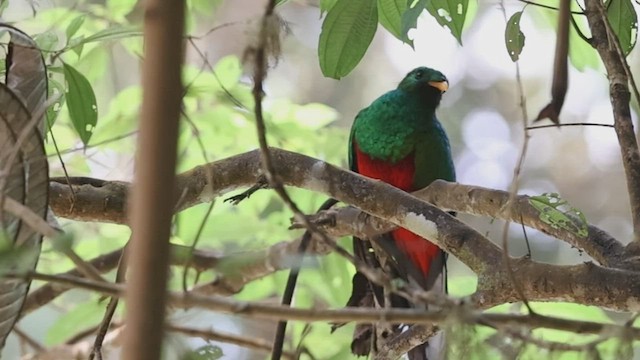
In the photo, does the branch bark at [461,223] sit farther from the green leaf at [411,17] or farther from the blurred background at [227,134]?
the green leaf at [411,17]

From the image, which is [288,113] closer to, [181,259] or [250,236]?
[250,236]

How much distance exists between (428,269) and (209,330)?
753mm

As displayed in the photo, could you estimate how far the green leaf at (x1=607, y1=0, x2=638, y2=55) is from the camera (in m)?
1.06

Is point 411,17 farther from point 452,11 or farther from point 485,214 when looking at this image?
point 485,214

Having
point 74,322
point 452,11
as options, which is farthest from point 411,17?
point 74,322

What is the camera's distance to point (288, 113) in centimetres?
176

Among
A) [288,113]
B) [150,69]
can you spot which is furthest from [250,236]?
[150,69]

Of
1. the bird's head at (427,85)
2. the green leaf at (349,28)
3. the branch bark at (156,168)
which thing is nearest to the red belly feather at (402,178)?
the bird's head at (427,85)

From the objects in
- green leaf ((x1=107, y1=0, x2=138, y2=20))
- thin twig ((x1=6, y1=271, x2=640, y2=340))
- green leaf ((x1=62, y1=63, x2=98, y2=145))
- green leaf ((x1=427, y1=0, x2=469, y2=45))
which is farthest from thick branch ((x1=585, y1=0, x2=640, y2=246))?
green leaf ((x1=107, y1=0, x2=138, y2=20))

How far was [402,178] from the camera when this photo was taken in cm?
198

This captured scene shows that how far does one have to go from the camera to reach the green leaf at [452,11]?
3.25ft

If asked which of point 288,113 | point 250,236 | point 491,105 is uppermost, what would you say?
point 491,105

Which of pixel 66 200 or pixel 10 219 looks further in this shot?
pixel 66 200

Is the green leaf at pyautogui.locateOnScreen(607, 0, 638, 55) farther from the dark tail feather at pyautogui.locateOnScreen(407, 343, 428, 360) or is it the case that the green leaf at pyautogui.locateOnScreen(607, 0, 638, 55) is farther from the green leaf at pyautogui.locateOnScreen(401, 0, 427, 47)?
the dark tail feather at pyautogui.locateOnScreen(407, 343, 428, 360)
